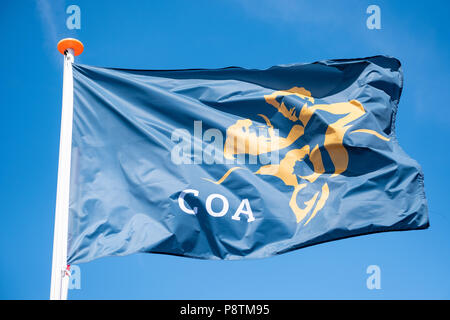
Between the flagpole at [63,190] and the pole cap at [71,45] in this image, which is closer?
the flagpole at [63,190]

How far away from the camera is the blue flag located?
27.5ft

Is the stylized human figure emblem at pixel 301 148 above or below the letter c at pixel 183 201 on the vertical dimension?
above

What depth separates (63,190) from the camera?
778cm

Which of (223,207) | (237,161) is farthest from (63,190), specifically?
(237,161)

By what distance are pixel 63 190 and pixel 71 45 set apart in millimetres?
2327

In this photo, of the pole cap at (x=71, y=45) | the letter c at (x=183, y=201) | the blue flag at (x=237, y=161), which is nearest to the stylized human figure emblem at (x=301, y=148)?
the blue flag at (x=237, y=161)

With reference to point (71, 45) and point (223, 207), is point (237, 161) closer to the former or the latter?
point (223, 207)

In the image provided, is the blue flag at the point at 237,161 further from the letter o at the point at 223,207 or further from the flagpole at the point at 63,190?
the flagpole at the point at 63,190

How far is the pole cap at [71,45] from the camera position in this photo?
29.1 ft

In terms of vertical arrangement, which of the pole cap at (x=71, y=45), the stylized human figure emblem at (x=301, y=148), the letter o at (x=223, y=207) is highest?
the pole cap at (x=71, y=45)

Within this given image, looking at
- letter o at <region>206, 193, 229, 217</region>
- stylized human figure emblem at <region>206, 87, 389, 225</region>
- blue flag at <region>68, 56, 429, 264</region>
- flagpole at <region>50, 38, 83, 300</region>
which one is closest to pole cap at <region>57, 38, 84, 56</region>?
flagpole at <region>50, 38, 83, 300</region>

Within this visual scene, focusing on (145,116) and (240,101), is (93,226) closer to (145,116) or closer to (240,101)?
(145,116)

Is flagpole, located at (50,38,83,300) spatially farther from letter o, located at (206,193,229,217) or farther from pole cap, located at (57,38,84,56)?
letter o, located at (206,193,229,217)
